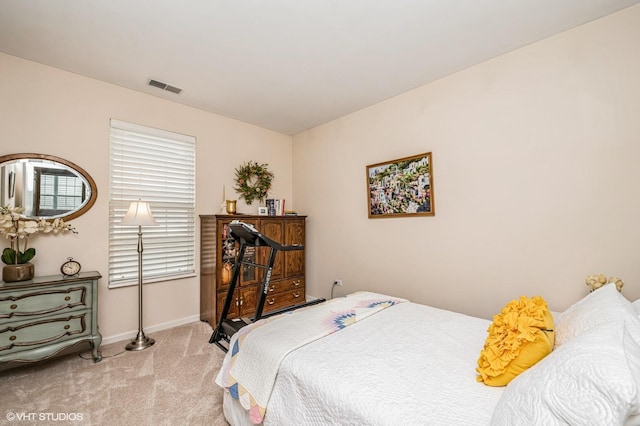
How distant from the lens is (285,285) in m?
4.02

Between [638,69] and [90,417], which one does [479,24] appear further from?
[90,417]

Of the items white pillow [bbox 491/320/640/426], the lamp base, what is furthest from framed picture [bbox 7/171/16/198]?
white pillow [bbox 491/320/640/426]

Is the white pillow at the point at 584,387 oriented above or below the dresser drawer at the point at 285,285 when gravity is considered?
above

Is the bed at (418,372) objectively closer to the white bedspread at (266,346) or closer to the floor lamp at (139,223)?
the white bedspread at (266,346)

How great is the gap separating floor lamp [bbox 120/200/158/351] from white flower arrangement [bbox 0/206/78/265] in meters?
0.62

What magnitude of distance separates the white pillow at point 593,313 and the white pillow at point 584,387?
0.16 metres

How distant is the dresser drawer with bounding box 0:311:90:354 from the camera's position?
7.16 feet

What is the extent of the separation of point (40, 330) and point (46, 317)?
10 cm

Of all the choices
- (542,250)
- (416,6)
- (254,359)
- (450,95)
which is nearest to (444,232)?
(542,250)

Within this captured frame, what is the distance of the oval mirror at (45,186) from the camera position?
8.17 feet

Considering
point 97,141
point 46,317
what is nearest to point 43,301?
point 46,317

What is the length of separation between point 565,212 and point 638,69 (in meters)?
1.09

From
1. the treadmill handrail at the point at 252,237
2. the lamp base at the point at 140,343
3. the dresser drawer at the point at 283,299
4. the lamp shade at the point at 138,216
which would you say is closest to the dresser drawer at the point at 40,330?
the lamp base at the point at 140,343

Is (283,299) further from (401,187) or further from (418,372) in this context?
(418,372)
